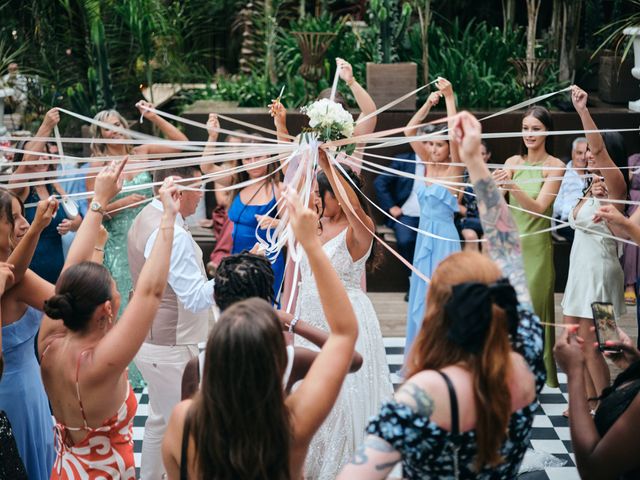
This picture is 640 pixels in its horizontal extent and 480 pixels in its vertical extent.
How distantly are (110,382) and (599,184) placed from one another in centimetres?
276

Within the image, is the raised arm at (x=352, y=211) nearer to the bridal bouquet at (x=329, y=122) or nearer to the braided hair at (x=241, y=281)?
the bridal bouquet at (x=329, y=122)

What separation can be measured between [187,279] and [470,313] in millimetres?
1854

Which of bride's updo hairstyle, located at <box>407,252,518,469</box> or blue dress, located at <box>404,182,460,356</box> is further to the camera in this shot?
blue dress, located at <box>404,182,460,356</box>

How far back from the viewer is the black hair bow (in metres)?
1.98

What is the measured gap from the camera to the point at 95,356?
2539 millimetres

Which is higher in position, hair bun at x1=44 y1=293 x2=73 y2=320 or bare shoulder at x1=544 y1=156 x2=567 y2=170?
bare shoulder at x1=544 y1=156 x2=567 y2=170

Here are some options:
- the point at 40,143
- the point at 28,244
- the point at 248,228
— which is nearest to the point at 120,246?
the point at 40,143

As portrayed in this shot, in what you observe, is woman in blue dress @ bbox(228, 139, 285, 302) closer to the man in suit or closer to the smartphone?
the man in suit

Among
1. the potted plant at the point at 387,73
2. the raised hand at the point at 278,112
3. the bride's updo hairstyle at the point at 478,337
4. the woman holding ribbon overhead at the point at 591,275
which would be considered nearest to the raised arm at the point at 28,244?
the raised hand at the point at 278,112

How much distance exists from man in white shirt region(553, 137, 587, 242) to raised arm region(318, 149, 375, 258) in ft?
4.93

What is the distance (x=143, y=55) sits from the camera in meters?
9.20

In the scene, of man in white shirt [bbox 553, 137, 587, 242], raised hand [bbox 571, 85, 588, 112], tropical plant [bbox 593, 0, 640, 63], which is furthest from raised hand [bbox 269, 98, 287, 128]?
tropical plant [bbox 593, 0, 640, 63]

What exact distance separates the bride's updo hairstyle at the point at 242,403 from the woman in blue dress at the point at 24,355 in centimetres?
133

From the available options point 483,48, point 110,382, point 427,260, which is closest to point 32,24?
point 483,48
